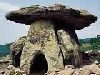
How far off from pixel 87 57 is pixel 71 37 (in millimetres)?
3446

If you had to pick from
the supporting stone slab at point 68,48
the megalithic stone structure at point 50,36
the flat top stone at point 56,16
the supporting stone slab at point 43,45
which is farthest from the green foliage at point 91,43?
the supporting stone slab at point 68,48

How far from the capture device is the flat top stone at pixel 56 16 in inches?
738

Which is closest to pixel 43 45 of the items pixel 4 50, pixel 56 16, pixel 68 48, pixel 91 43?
pixel 68 48

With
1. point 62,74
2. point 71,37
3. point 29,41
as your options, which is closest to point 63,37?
point 71,37

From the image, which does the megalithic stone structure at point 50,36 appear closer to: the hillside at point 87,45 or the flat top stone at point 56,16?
the flat top stone at point 56,16

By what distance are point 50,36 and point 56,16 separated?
3.86ft

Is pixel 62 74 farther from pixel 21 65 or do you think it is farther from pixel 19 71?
pixel 21 65

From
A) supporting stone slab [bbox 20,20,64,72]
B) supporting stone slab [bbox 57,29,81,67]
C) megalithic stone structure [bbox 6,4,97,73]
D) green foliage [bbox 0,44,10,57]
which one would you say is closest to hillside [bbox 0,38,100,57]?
green foliage [bbox 0,44,10,57]

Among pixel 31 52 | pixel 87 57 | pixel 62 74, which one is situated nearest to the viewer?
pixel 62 74

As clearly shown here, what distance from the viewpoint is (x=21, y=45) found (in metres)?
20.7

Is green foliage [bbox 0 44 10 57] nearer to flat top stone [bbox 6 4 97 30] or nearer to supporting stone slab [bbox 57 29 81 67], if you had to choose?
flat top stone [bbox 6 4 97 30]

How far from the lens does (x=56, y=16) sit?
1922 cm

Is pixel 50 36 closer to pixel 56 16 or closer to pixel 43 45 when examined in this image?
pixel 43 45

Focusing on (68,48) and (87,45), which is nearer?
(68,48)
